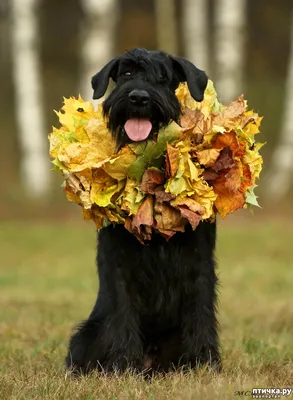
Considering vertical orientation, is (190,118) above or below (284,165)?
below

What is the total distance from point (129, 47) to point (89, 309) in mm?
19608

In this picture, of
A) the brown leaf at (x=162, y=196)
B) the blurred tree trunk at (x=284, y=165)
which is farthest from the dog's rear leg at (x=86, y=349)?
the blurred tree trunk at (x=284, y=165)

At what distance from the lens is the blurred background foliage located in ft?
82.8

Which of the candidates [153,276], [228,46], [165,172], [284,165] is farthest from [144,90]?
[284,165]

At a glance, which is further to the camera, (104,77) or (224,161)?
(104,77)

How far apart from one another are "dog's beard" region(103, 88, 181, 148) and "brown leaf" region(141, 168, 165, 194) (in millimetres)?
213

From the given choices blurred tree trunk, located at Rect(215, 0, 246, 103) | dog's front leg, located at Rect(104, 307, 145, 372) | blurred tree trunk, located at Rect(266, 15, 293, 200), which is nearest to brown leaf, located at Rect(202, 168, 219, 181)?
dog's front leg, located at Rect(104, 307, 145, 372)

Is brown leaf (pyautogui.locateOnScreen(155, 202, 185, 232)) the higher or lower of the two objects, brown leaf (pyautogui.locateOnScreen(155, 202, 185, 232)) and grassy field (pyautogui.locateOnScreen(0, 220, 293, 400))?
the higher

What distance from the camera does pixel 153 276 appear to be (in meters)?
5.70

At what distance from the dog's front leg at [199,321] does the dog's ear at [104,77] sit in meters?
1.32

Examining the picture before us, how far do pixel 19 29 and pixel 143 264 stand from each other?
1513cm

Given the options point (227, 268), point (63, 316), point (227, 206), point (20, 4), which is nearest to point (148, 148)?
point (227, 206)

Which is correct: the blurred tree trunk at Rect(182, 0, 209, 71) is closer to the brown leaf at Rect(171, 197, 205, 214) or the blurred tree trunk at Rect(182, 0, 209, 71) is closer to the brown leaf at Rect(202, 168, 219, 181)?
the brown leaf at Rect(202, 168, 219, 181)

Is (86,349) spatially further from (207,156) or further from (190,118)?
(190,118)
